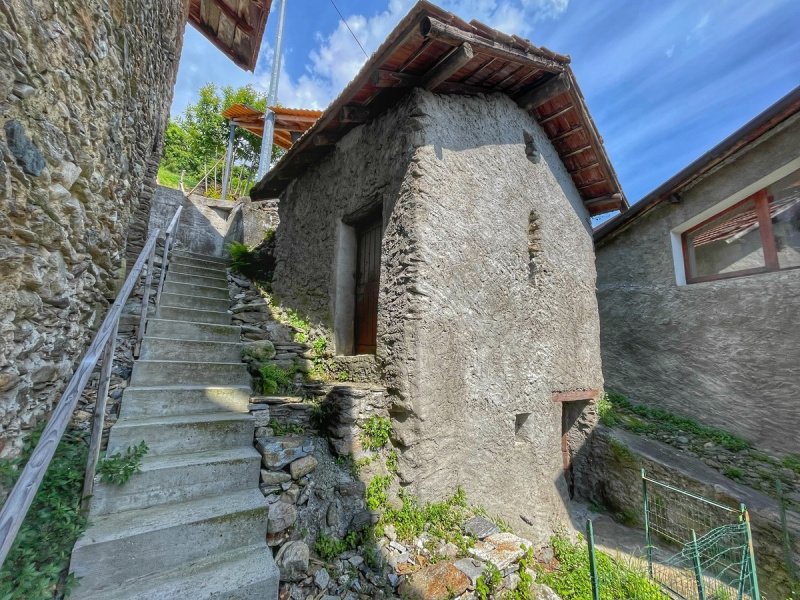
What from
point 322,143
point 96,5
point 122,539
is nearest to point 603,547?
point 122,539

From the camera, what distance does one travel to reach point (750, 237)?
227 inches

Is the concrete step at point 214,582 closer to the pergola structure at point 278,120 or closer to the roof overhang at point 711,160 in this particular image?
the roof overhang at point 711,160

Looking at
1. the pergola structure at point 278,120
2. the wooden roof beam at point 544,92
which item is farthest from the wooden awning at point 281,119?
the wooden roof beam at point 544,92

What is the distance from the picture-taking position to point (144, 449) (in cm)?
252

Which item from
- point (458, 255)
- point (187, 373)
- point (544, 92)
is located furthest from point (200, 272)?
point (544, 92)

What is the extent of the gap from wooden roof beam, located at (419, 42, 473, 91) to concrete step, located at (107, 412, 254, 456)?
3.91 meters

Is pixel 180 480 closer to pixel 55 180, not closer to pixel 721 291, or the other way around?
pixel 55 180

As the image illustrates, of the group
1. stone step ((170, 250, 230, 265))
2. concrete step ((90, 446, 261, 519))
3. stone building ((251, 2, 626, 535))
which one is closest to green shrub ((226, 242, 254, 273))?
stone step ((170, 250, 230, 265))

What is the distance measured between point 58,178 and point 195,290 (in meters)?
3.20

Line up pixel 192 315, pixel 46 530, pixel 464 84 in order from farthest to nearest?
pixel 464 84
pixel 192 315
pixel 46 530

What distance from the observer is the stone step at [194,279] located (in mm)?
5117

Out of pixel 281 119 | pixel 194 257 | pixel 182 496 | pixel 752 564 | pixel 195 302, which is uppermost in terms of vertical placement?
pixel 281 119

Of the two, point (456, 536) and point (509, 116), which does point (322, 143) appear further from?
point (456, 536)

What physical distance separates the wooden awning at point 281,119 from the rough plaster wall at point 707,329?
1044cm
